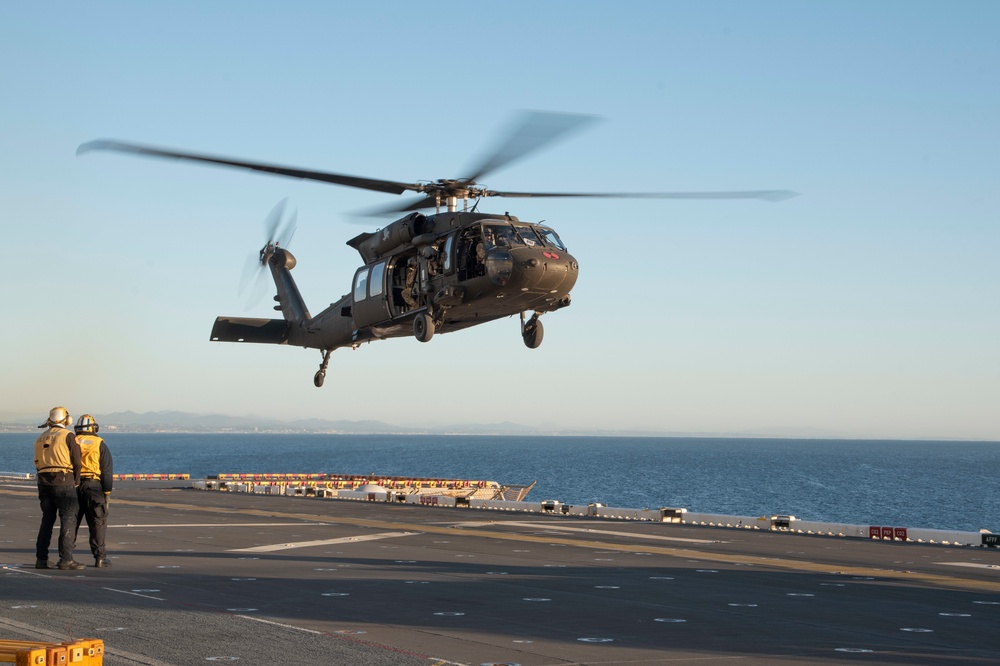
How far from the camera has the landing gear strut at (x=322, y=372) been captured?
28.7m

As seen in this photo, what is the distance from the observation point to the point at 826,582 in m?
16.0

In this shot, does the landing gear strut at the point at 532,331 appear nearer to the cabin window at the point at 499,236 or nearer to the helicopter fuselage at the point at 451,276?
the helicopter fuselage at the point at 451,276

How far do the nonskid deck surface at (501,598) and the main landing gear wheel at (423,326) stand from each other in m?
4.55

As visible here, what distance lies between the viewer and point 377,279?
25609 mm

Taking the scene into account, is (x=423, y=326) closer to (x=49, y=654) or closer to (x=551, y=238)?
(x=551, y=238)

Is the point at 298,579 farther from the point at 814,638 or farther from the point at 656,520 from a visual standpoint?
the point at 656,520

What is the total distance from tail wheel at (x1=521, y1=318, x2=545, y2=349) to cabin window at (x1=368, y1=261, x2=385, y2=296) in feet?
12.2

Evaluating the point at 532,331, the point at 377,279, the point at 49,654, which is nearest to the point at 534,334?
the point at 532,331

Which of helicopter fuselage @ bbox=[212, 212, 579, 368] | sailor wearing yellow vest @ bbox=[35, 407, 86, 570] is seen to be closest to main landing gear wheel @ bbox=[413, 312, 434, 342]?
helicopter fuselage @ bbox=[212, 212, 579, 368]

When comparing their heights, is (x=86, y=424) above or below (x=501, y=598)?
above

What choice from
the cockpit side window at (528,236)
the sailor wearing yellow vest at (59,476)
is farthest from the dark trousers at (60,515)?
the cockpit side window at (528,236)

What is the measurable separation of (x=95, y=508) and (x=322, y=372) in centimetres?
1310

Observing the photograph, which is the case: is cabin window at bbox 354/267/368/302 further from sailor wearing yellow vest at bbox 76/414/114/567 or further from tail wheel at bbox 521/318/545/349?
sailor wearing yellow vest at bbox 76/414/114/567

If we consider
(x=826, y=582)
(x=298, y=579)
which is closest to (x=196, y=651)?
(x=298, y=579)
